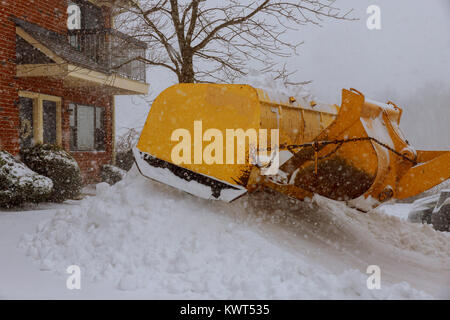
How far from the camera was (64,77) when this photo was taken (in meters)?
12.2

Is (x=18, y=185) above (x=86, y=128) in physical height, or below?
below

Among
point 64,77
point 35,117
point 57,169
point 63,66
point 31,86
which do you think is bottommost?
point 57,169

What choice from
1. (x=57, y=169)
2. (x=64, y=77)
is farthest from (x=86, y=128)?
(x=57, y=169)

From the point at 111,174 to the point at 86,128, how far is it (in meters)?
2.02

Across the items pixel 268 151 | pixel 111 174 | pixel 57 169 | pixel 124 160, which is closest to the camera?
pixel 268 151

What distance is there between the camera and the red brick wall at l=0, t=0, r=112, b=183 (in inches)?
464

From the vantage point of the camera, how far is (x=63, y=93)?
14.0 m

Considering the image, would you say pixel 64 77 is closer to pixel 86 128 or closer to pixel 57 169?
pixel 57 169

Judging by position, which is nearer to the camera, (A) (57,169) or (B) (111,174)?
(A) (57,169)

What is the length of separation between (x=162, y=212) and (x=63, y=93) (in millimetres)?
10359

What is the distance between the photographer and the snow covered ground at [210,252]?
13.1 ft

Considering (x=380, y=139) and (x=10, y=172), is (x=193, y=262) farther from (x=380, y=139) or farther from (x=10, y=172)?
(x=10, y=172)

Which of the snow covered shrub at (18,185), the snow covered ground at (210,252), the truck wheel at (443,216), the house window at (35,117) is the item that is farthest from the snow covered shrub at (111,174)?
the truck wheel at (443,216)

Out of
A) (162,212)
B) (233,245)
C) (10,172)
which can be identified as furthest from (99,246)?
(10,172)
